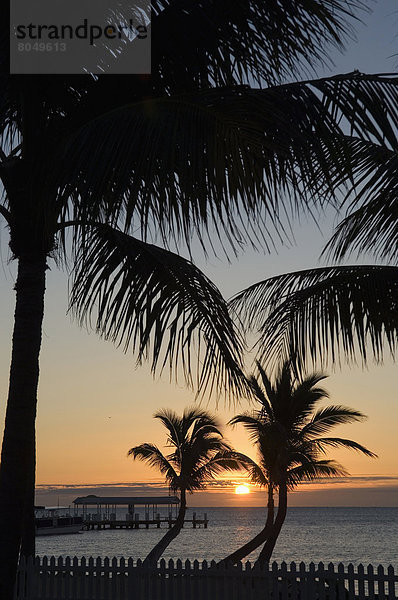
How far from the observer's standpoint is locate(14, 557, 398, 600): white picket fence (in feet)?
38.2

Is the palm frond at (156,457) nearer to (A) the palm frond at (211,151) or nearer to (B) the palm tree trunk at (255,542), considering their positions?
(B) the palm tree trunk at (255,542)

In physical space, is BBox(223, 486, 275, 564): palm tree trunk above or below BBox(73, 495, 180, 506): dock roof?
above

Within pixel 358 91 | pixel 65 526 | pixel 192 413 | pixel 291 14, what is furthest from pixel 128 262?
pixel 65 526

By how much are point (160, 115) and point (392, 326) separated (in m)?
4.57

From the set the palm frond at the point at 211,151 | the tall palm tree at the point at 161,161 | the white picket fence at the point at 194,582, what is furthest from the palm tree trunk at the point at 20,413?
the white picket fence at the point at 194,582

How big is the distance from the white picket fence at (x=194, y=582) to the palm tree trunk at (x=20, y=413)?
18.6ft

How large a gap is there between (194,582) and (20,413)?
21.3 ft

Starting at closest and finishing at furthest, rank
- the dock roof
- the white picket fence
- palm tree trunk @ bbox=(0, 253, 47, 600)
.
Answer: palm tree trunk @ bbox=(0, 253, 47, 600) → the white picket fence → the dock roof

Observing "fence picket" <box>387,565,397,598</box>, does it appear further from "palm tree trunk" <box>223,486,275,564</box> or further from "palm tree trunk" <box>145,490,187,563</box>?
"palm tree trunk" <box>145,490,187,563</box>

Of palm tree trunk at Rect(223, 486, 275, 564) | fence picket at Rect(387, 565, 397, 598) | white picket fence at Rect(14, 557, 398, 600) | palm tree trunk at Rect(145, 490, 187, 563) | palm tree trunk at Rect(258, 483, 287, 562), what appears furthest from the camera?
palm tree trunk at Rect(145, 490, 187, 563)

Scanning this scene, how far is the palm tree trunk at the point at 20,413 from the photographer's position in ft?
23.0

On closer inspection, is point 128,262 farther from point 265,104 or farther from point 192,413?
point 192,413

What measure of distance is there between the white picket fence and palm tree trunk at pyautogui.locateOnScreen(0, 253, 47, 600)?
5663mm

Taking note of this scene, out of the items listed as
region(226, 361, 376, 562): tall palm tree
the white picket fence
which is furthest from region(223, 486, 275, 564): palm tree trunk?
the white picket fence
